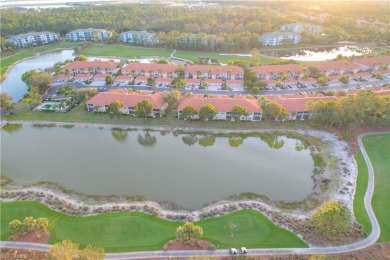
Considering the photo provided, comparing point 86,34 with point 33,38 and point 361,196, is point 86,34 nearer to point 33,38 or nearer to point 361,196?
point 33,38

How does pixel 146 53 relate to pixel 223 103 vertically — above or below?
above

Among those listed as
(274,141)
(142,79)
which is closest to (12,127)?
(142,79)

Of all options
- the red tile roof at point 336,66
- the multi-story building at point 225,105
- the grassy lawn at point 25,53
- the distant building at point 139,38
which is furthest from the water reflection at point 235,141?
the grassy lawn at point 25,53

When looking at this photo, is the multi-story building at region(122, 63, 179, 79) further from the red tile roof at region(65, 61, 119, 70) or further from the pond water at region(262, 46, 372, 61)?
the pond water at region(262, 46, 372, 61)

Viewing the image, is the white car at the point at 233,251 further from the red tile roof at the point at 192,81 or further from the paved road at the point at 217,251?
the red tile roof at the point at 192,81

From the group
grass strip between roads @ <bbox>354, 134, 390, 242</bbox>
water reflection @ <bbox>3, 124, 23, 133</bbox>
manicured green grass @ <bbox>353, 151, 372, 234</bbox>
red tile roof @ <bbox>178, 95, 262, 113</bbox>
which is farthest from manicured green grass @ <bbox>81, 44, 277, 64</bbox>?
manicured green grass @ <bbox>353, 151, 372, 234</bbox>

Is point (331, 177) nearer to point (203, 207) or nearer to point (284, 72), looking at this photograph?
point (203, 207)
